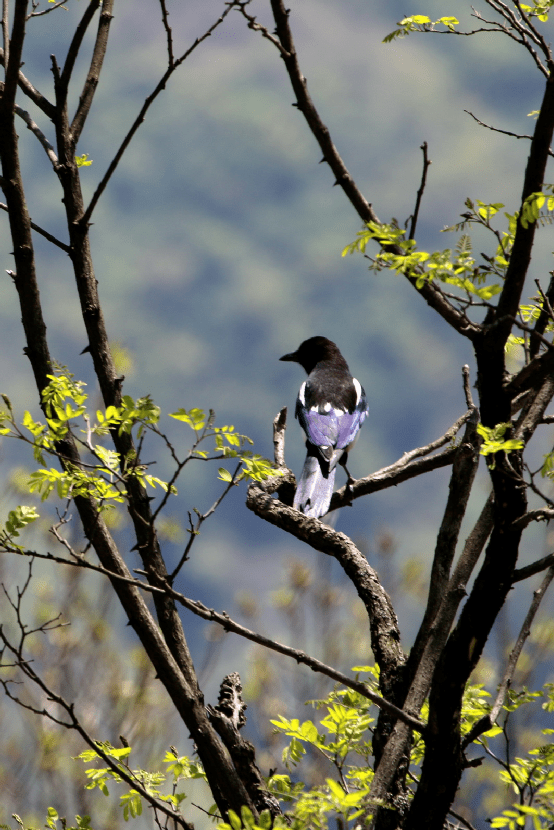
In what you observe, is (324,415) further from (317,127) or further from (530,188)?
→ (530,188)

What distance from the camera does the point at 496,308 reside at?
7.60ft

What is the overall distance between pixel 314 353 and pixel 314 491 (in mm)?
3121

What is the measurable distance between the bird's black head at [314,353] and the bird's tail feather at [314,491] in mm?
2518

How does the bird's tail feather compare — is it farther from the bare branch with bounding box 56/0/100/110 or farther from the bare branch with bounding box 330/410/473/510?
the bare branch with bounding box 56/0/100/110

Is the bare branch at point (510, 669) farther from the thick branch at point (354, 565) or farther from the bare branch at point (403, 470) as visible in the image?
the bare branch at point (403, 470)

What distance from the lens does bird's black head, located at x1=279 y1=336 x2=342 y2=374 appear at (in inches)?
296

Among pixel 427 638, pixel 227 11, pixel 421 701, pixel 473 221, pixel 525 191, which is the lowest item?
pixel 421 701

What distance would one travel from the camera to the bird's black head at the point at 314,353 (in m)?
7.52

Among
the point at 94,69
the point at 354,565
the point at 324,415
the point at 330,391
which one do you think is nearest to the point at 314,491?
the point at 354,565

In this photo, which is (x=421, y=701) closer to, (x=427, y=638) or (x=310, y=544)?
(x=427, y=638)

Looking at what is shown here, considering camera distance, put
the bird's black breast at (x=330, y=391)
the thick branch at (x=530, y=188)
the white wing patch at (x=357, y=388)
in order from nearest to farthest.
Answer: the thick branch at (x=530, y=188), the bird's black breast at (x=330, y=391), the white wing patch at (x=357, y=388)

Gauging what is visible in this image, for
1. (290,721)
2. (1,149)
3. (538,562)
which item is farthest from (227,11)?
(290,721)

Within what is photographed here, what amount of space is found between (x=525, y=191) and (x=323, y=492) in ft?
9.18

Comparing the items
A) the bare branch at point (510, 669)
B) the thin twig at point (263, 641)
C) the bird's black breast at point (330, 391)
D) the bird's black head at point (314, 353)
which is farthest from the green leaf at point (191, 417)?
the bird's black head at point (314, 353)
